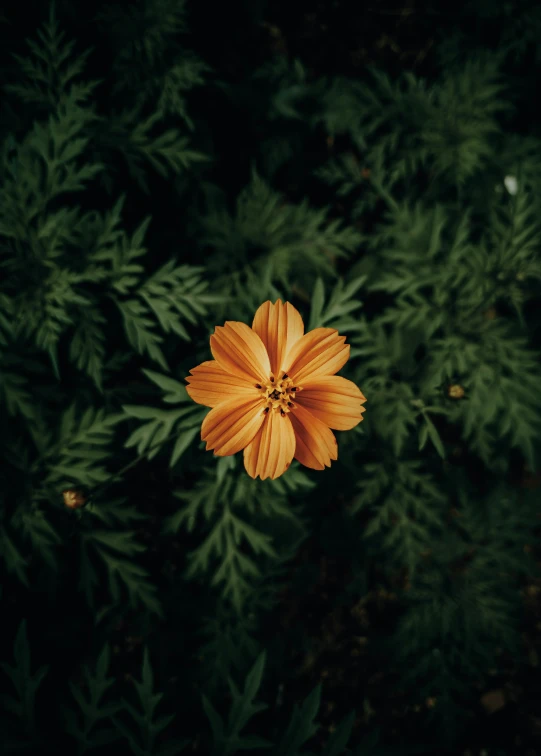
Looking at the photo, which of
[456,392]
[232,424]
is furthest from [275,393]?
[456,392]

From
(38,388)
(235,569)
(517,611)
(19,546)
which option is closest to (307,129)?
(38,388)

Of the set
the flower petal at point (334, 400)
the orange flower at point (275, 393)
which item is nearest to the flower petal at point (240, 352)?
the orange flower at point (275, 393)

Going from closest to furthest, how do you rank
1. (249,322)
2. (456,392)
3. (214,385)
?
(214,385) → (456,392) → (249,322)

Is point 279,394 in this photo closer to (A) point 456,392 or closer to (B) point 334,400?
(B) point 334,400

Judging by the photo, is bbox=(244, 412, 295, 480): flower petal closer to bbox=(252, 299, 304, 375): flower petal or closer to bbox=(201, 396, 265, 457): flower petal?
bbox=(201, 396, 265, 457): flower petal

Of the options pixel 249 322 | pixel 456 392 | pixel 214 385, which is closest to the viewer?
pixel 214 385

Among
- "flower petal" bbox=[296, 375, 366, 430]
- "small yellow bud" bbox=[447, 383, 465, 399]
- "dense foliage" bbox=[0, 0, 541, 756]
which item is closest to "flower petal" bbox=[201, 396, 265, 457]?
"flower petal" bbox=[296, 375, 366, 430]

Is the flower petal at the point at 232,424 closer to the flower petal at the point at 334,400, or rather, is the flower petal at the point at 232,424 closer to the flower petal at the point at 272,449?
the flower petal at the point at 272,449
